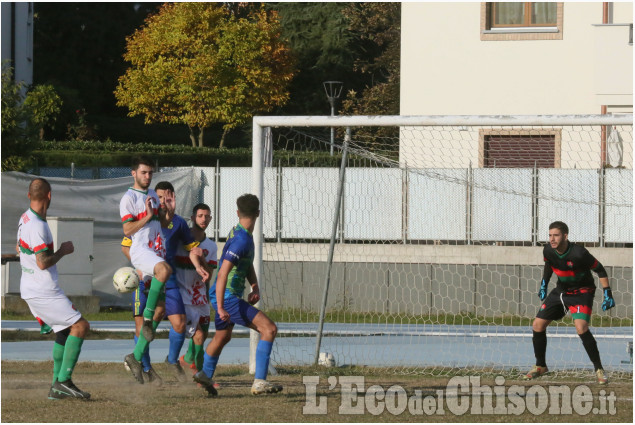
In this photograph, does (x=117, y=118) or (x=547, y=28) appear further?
(x=117, y=118)

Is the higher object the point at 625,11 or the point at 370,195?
the point at 625,11

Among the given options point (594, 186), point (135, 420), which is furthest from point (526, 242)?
point (135, 420)

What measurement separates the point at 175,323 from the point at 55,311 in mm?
1376

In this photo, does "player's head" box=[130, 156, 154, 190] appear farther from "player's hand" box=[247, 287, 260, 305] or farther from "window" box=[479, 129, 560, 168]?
"window" box=[479, 129, 560, 168]

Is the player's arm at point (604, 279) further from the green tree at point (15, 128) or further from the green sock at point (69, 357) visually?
the green tree at point (15, 128)

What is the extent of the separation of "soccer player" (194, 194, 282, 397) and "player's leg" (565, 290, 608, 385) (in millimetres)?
3914

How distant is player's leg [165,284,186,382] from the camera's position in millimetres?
9938

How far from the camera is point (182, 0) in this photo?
43.5 meters

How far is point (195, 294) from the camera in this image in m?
10.3

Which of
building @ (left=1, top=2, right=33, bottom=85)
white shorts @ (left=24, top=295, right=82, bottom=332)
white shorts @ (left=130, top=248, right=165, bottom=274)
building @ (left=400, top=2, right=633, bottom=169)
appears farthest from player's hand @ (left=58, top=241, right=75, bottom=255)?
building @ (left=1, top=2, right=33, bottom=85)

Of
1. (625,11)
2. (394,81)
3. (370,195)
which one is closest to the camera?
(370,195)

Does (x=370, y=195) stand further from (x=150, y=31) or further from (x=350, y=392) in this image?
(x=150, y=31)

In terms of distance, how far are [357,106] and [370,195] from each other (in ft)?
79.4

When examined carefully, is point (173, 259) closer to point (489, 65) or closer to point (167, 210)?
point (167, 210)
